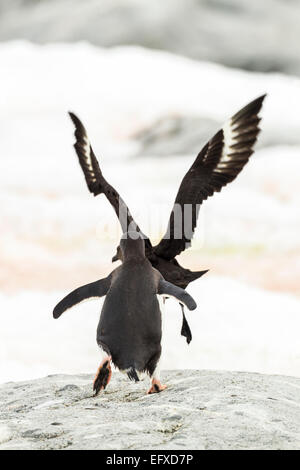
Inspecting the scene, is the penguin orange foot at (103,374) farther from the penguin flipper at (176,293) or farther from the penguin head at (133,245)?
the penguin head at (133,245)

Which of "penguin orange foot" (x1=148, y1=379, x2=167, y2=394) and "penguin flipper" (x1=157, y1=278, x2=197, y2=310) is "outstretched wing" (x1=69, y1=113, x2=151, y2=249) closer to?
"penguin flipper" (x1=157, y1=278, x2=197, y2=310)

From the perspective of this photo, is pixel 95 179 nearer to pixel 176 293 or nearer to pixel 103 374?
pixel 176 293

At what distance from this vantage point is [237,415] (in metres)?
6.29

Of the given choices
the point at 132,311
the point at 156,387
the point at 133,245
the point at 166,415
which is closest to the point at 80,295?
the point at 132,311

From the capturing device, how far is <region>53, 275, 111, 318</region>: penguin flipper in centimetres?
757

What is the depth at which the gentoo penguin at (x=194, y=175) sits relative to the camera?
8070 millimetres

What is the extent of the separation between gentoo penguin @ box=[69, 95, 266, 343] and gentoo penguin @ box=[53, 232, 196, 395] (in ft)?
1.67

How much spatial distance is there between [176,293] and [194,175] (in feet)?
5.24

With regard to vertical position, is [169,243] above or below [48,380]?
above
